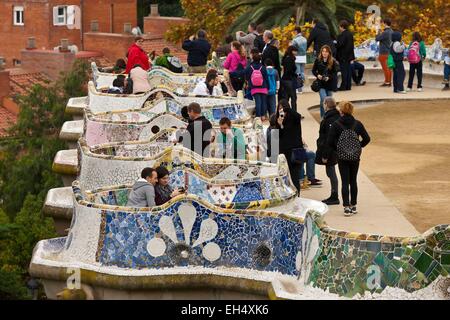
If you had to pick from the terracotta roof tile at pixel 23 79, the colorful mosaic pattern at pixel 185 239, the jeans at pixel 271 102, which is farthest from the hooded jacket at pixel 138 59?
the terracotta roof tile at pixel 23 79

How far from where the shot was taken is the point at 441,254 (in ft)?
51.8

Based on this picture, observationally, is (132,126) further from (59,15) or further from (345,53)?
(59,15)

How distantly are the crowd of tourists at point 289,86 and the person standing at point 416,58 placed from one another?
0.02m

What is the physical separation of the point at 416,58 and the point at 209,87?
8918mm

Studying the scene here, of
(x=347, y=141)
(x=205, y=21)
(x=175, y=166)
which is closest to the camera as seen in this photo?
(x=175, y=166)

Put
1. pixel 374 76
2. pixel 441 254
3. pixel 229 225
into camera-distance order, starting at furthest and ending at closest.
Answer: pixel 374 76
pixel 229 225
pixel 441 254

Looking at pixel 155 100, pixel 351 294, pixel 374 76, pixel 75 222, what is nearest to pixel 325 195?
pixel 155 100

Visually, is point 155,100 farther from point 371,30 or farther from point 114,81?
point 371,30

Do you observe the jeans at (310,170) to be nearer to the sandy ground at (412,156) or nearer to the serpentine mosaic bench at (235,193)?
the sandy ground at (412,156)

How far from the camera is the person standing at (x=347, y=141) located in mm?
21828

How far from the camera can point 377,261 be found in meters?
16.1

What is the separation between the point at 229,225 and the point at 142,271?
3.25ft

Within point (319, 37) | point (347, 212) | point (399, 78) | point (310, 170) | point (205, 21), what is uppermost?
point (319, 37)

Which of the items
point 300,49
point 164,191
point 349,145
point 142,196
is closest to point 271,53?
point 300,49
